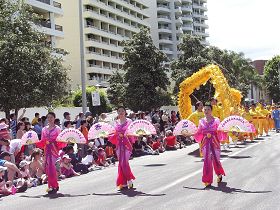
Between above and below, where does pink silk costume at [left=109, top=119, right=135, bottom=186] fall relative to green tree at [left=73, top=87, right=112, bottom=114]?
below

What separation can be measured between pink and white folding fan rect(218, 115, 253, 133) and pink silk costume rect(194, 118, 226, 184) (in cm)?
19

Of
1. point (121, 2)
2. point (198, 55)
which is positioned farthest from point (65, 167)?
point (121, 2)

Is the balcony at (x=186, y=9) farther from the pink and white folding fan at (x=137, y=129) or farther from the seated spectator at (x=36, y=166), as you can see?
the pink and white folding fan at (x=137, y=129)

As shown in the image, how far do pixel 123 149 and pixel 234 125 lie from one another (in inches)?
107

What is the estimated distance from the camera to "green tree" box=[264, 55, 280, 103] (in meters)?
99.1

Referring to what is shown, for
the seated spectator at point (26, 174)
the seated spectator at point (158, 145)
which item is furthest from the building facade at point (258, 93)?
the seated spectator at point (26, 174)

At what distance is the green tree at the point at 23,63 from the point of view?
23828mm

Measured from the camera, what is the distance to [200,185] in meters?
11.4

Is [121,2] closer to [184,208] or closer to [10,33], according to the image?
[10,33]

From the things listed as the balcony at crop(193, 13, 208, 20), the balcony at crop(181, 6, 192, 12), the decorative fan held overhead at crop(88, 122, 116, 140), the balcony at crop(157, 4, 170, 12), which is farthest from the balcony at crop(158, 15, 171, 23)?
the decorative fan held overhead at crop(88, 122, 116, 140)

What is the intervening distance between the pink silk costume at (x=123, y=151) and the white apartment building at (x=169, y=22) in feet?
314

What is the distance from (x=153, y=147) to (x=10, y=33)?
29.9ft

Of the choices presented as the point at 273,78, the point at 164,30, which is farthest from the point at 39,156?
the point at 164,30

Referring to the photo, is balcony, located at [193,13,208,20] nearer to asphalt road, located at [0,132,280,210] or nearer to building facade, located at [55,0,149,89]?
building facade, located at [55,0,149,89]
